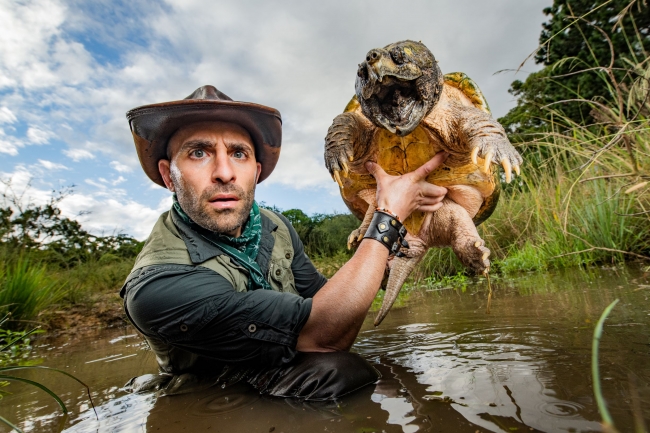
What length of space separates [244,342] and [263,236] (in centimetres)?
76

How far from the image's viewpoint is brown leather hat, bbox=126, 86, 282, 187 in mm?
2033

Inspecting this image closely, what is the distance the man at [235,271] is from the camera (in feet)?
5.38

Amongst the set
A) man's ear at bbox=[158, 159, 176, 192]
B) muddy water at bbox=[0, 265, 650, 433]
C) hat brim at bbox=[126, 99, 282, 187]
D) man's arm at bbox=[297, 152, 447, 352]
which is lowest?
muddy water at bbox=[0, 265, 650, 433]

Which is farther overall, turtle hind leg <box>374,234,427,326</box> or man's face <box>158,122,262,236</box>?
turtle hind leg <box>374,234,427,326</box>

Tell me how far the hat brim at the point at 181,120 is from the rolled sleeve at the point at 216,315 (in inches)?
30.7

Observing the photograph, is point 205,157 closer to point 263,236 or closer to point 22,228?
point 263,236

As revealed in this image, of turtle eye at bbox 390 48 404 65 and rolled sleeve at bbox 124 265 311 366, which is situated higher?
turtle eye at bbox 390 48 404 65

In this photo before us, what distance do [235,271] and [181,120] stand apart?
0.82 m

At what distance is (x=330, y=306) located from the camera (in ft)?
5.50

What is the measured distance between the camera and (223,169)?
201 cm

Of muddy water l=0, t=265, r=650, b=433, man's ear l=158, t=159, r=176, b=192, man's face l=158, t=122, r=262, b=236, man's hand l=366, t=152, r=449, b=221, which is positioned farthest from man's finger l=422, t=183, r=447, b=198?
man's ear l=158, t=159, r=176, b=192

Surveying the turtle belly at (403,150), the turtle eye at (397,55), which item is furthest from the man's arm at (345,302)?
the turtle eye at (397,55)

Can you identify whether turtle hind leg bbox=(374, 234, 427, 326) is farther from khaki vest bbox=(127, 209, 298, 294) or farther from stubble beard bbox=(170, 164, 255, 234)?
stubble beard bbox=(170, 164, 255, 234)

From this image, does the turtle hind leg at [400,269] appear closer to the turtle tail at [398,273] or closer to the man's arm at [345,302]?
the turtle tail at [398,273]
